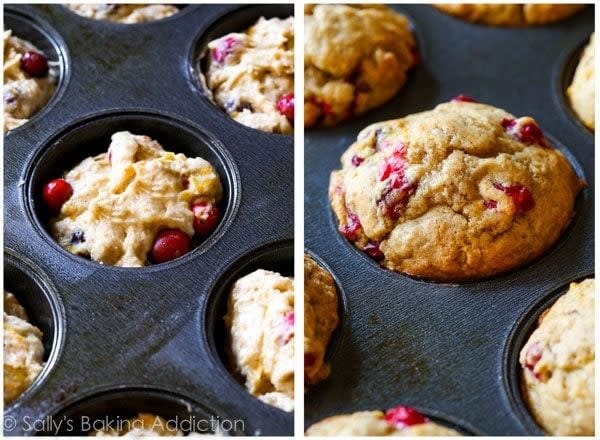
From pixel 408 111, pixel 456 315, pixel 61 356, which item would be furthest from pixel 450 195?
pixel 61 356

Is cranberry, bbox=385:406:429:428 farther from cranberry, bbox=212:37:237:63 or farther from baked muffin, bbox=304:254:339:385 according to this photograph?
cranberry, bbox=212:37:237:63

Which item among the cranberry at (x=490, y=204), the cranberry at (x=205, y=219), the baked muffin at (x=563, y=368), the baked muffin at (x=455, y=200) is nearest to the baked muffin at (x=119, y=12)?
the cranberry at (x=205, y=219)

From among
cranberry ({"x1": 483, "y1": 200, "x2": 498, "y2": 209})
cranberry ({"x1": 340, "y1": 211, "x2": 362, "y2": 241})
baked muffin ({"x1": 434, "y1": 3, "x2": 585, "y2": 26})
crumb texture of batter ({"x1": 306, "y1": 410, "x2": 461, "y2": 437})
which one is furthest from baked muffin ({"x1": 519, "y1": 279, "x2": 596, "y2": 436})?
Result: baked muffin ({"x1": 434, "y1": 3, "x2": 585, "y2": 26})

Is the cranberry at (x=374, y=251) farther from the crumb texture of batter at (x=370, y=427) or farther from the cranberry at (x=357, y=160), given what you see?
the crumb texture of batter at (x=370, y=427)

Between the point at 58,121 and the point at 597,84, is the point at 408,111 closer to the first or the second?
the point at 597,84

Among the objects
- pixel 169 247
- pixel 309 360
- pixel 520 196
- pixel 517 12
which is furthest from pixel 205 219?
pixel 517 12

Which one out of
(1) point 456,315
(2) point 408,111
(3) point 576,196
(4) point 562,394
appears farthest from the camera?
(2) point 408,111

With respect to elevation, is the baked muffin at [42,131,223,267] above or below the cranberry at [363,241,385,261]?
above

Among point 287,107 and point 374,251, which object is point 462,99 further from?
point 374,251
